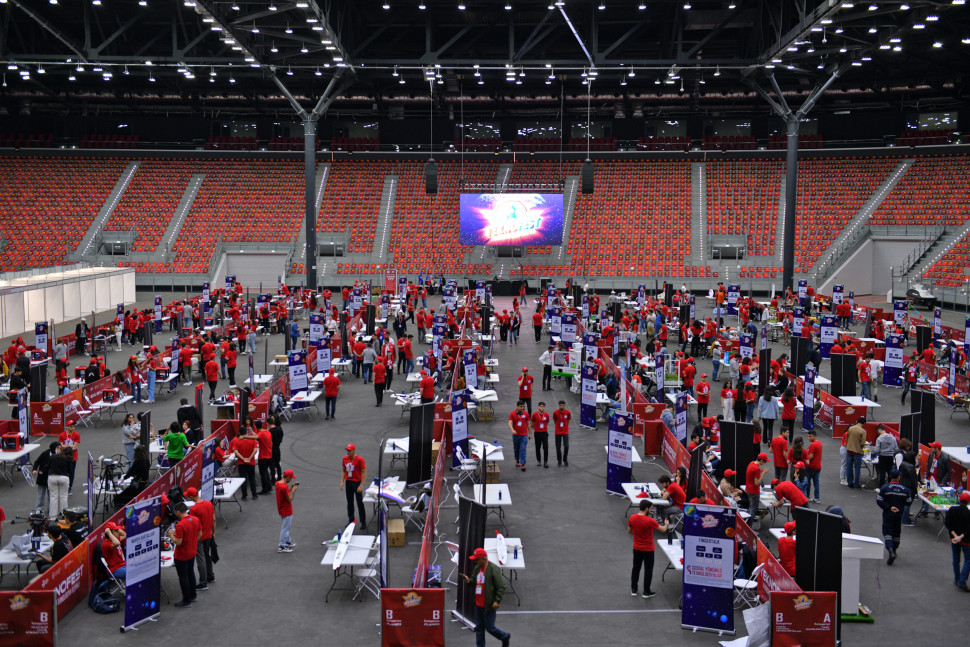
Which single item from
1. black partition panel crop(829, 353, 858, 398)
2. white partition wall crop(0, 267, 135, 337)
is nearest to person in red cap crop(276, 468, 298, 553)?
black partition panel crop(829, 353, 858, 398)

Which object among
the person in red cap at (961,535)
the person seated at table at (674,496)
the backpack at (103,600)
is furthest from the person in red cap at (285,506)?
the person in red cap at (961,535)

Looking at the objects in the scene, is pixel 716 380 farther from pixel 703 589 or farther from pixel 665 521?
pixel 703 589

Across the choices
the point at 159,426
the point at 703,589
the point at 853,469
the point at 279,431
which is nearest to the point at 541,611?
A: the point at 703,589

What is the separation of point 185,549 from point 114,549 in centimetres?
124

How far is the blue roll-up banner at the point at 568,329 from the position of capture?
95.8ft

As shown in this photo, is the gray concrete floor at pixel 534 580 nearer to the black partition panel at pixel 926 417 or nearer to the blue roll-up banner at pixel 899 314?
the black partition panel at pixel 926 417

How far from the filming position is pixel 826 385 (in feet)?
85.9

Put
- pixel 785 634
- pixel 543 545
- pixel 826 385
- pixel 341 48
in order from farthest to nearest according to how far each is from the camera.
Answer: pixel 341 48, pixel 826 385, pixel 543 545, pixel 785 634

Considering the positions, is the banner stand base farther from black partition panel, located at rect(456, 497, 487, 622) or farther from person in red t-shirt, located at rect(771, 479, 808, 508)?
person in red t-shirt, located at rect(771, 479, 808, 508)

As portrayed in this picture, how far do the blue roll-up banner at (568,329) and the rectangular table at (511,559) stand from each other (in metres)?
16.9

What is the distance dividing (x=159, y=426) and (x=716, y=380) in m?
16.5

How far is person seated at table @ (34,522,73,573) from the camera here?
11.5 m

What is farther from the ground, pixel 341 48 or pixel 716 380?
pixel 341 48

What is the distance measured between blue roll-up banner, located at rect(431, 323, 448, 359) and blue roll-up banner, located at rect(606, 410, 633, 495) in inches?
412
